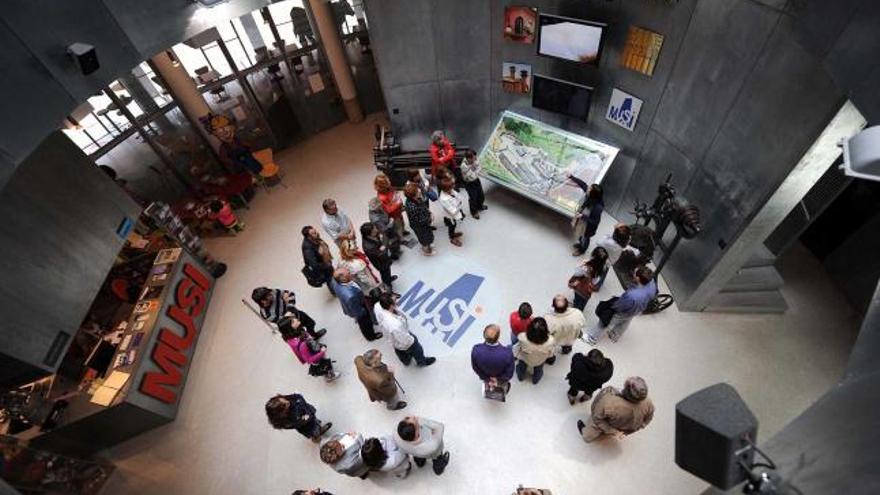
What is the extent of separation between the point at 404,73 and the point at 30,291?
21.9 feet

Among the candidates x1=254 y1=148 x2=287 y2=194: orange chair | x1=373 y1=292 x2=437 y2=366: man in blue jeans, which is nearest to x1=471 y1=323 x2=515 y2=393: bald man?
x1=373 y1=292 x2=437 y2=366: man in blue jeans

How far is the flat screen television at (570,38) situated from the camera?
6188mm

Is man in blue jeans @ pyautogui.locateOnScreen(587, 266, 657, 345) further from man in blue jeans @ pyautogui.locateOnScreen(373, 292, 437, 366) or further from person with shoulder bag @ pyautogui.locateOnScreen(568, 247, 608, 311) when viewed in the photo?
man in blue jeans @ pyautogui.locateOnScreen(373, 292, 437, 366)

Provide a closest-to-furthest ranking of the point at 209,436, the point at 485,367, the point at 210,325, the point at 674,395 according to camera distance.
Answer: the point at 485,367 → the point at 674,395 → the point at 209,436 → the point at 210,325

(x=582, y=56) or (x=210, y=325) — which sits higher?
(x=582, y=56)

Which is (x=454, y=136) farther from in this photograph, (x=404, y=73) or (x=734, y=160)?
(x=734, y=160)

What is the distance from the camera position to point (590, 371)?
15.8 ft

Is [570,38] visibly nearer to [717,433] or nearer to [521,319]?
[521,319]

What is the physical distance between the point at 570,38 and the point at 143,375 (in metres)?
8.03

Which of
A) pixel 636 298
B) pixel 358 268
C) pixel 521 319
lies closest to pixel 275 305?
pixel 358 268

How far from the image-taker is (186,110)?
887 cm

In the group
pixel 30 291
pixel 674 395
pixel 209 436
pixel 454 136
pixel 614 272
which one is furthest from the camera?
pixel 454 136

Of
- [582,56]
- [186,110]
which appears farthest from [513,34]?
[186,110]

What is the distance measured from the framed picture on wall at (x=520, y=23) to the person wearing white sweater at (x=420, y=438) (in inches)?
245
